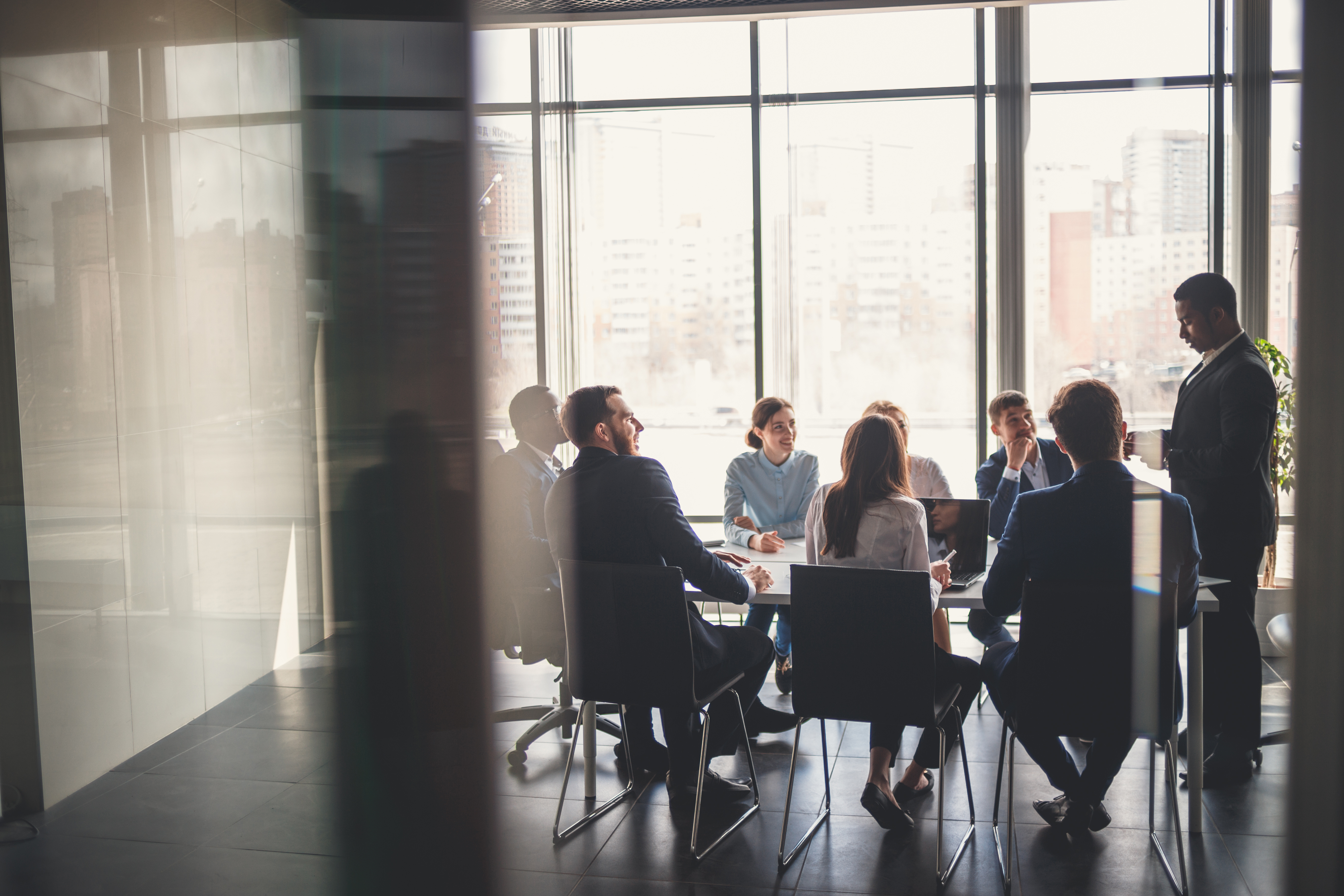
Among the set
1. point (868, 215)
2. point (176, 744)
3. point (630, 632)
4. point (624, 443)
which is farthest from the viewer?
point (868, 215)

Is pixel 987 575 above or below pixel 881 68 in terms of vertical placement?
below

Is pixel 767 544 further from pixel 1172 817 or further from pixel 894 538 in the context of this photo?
pixel 1172 817

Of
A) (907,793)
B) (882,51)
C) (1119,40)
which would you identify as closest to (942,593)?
(907,793)

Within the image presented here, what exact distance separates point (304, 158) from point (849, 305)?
4.99 m

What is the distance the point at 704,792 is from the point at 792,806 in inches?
10.9

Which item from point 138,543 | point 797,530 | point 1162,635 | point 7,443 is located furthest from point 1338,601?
point 797,530

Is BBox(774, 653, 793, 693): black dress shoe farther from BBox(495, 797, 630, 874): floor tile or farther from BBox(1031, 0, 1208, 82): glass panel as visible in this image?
BBox(1031, 0, 1208, 82): glass panel

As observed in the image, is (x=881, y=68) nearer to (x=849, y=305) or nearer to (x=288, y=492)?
(x=849, y=305)

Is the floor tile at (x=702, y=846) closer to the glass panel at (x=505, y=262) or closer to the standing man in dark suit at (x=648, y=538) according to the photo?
the standing man in dark suit at (x=648, y=538)

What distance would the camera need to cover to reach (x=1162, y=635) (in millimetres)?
2277

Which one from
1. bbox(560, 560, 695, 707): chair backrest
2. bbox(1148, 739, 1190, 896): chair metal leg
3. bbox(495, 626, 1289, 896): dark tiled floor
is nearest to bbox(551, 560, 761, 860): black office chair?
bbox(560, 560, 695, 707): chair backrest

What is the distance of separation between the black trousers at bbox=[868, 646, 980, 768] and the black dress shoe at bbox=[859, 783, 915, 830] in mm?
149

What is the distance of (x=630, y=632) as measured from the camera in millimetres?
2498

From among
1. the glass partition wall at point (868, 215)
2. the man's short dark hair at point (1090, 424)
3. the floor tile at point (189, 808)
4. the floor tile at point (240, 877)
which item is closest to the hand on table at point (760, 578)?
the man's short dark hair at point (1090, 424)
